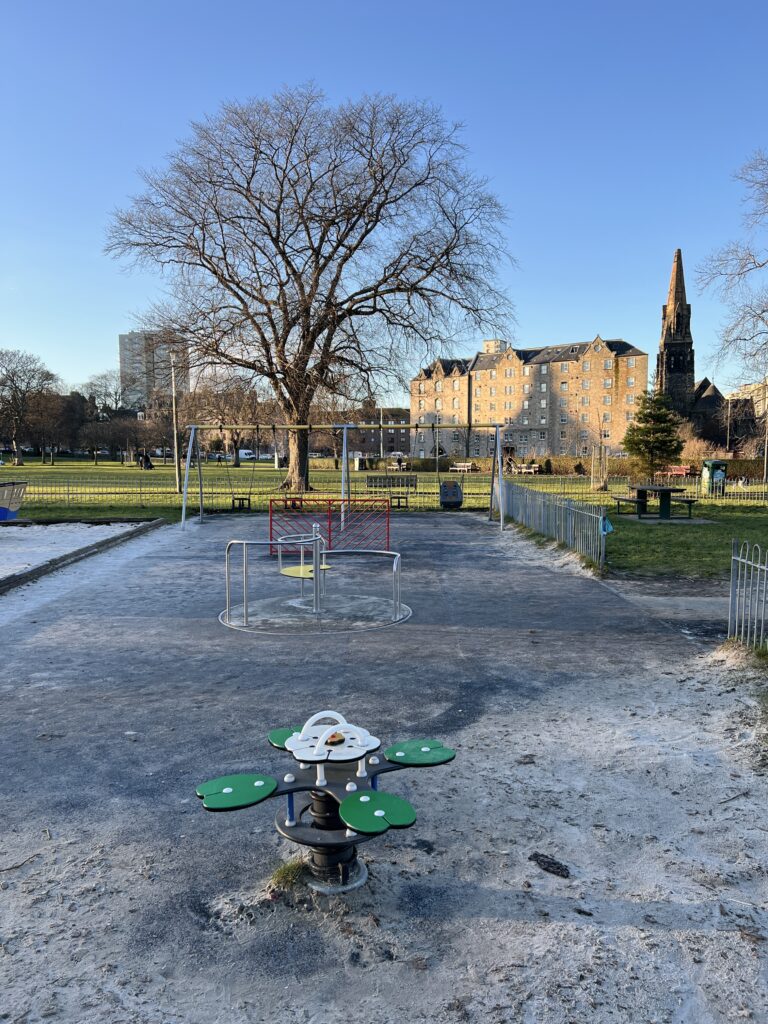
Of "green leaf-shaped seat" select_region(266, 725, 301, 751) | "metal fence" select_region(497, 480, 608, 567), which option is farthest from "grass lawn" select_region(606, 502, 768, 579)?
"green leaf-shaped seat" select_region(266, 725, 301, 751)

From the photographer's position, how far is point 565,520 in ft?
52.0

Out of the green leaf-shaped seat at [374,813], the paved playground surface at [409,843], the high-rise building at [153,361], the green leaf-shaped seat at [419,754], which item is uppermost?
the high-rise building at [153,361]

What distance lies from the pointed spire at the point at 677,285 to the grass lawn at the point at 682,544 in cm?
7835

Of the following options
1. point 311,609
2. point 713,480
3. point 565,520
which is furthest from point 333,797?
point 713,480

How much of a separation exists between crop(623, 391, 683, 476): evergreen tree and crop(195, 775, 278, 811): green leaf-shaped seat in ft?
154

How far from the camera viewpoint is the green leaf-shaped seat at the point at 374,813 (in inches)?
126

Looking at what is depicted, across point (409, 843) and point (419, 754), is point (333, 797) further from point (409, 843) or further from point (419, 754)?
point (409, 843)

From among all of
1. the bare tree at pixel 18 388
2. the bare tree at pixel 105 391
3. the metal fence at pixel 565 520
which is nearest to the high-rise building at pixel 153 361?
the metal fence at pixel 565 520

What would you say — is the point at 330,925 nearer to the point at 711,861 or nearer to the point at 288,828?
the point at 288,828

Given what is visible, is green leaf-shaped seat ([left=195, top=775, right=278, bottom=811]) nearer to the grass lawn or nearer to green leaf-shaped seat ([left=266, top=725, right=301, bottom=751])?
green leaf-shaped seat ([left=266, top=725, right=301, bottom=751])

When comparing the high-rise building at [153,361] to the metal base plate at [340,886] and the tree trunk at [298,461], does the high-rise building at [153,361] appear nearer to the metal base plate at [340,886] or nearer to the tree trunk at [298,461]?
the tree trunk at [298,461]

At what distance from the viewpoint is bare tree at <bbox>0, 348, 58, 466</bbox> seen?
74.5 meters

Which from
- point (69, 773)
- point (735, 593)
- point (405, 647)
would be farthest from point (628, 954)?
point (735, 593)

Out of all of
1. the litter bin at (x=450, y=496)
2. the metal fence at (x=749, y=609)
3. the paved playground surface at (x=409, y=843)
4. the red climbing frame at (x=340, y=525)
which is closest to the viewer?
the paved playground surface at (x=409, y=843)
